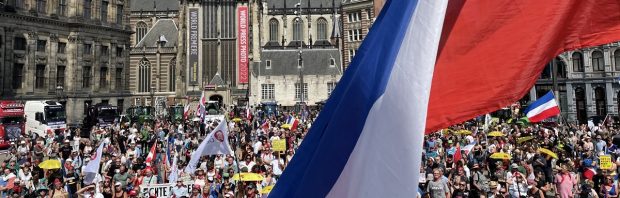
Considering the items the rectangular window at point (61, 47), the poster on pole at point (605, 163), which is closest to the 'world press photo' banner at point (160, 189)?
the poster on pole at point (605, 163)

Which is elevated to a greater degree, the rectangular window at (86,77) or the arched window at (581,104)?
the rectangular window at (86,77)

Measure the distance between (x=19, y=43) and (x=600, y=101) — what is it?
51575mm

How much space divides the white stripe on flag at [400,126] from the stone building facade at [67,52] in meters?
41.3

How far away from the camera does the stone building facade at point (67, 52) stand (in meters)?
37.4

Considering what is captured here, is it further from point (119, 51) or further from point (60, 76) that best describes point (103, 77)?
point (60, 76)

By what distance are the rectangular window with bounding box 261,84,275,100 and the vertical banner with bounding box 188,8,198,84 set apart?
13.2 metres

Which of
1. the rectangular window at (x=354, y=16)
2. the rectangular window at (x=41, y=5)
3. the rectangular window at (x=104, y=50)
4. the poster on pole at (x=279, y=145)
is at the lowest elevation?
the poster on pole at (x=279, y=145)

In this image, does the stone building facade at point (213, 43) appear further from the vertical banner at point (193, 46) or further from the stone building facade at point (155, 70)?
the stone building facade at point (155, 70)

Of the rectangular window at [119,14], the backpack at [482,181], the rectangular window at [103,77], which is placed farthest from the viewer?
the rectangular window at [119,14]

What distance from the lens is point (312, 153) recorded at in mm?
3631

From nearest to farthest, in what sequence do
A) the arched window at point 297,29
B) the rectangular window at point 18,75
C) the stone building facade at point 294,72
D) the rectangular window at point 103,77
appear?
the rectangular window at point 18,75
the rectangular window at point 103,77
the stone building facade at point 294,72
the arched window at point 297,29

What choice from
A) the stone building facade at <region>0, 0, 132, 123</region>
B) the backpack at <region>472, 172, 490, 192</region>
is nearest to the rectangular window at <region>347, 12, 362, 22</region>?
the stone building facade at <region>0, 0, 132, 123</region>

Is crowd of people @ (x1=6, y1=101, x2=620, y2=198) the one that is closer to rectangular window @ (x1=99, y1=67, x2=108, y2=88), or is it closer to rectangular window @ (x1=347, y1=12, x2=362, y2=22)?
rectangular window @ (x1=99, y1=67, x2=108, y2=88)

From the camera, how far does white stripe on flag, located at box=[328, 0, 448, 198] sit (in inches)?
115
